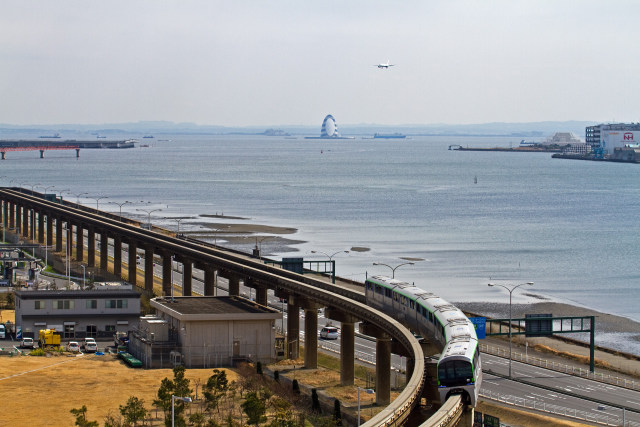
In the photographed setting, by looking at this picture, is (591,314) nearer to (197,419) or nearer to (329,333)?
(329,333)

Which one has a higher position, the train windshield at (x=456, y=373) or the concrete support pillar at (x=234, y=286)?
the train windshield at (x=456, y=373)

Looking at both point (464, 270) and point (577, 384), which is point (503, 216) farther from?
point (577, 384)

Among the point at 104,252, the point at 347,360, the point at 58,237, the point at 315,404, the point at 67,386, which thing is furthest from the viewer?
the point at 58,237

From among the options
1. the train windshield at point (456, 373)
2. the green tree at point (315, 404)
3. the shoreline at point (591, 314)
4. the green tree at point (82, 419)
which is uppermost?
the train windshield at point (456, 373)

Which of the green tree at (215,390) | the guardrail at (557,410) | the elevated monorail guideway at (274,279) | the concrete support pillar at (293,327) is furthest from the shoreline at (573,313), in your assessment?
the green tree at (215,390)

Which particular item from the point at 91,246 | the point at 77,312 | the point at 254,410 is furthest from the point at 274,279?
the point at 91,246

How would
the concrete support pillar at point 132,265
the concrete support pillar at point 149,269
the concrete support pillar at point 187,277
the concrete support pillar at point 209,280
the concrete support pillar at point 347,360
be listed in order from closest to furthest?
1. the concrete support pillar at point 347,360
2. the concrete support pillar at point 209,280
3. the concrete support pillar at point 187,277
4. the concrete support pillar at point 149,269
5. the concrete support pillar at point 132,265

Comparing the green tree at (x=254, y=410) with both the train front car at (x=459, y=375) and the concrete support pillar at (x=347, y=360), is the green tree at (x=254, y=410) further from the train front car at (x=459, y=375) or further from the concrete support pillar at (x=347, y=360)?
the concrete support pillar at (x=347, y=360)
